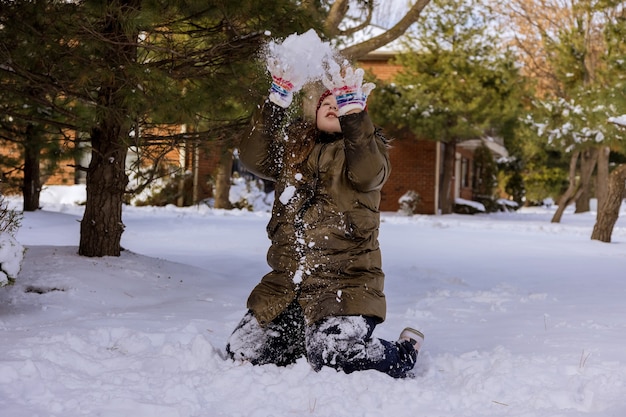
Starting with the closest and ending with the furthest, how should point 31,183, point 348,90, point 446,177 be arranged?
point 348,90 → point 31,183 → point 446,177

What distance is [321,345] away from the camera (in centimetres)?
276

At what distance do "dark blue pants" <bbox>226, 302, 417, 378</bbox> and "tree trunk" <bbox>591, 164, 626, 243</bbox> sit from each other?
32.1ft

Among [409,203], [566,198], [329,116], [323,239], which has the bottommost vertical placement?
[409,203]

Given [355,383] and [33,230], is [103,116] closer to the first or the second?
[355,383]

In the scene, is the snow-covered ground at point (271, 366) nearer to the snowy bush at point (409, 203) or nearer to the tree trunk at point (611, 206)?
the tree trunk at point (611, 206)

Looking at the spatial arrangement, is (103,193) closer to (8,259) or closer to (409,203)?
(8,259)

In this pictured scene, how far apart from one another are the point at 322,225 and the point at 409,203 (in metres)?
18.6

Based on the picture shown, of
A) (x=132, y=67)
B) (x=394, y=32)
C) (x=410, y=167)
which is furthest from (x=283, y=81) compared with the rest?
(x=410, y=167)

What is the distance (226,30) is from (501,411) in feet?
11.7

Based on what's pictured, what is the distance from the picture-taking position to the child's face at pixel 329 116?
296 centimetres

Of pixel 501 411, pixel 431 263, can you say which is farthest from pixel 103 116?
pixel 431 263

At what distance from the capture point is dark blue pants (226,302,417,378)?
2.75m

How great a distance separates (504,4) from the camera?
26375mm

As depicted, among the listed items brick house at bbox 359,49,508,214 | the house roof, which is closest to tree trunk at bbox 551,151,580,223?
brick house at bbox 359,49,508,214
